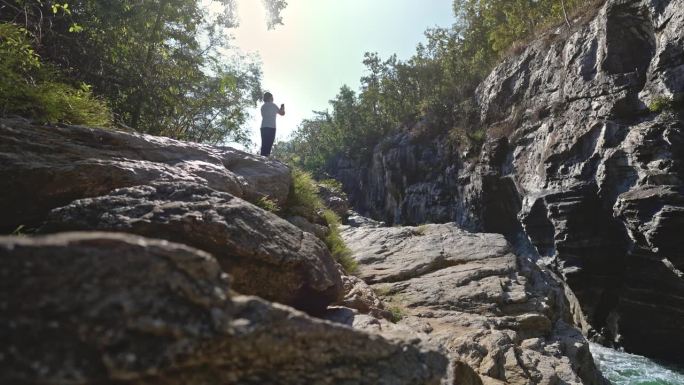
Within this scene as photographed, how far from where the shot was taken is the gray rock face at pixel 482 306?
5300 mm

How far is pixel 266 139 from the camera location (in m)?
12.4

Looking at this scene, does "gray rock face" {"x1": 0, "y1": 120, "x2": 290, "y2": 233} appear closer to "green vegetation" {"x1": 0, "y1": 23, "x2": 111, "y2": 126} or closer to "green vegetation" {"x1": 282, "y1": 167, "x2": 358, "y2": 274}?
"green vegetation" {"x1": 0, "y1": 23, "x2": 111, "y2": 126}

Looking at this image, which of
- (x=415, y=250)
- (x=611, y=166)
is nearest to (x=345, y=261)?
(x=415, y=250)

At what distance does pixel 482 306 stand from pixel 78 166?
657cm

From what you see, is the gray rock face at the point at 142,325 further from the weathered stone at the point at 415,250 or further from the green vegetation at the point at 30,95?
the weathered stone at the point at 415,250

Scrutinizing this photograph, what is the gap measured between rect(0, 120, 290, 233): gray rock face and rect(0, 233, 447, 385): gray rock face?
10.1 feet

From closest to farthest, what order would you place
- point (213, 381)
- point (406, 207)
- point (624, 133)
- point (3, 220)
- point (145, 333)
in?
point (145, 333)
point (213, 381)
point (3, 220)
point (624, 133)
point (406, 207)

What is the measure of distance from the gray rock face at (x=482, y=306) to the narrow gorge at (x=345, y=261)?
1.8 inches

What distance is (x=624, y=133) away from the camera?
1567cm

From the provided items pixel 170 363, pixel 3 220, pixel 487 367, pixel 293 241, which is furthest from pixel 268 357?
pixel 487 367

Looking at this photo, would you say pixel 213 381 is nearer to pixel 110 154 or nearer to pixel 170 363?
pixel 170 363

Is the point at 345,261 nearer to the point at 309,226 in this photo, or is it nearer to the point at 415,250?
the point at 309,226

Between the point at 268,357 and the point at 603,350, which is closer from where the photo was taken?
the point at 268,357

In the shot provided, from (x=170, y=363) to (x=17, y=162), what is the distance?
3.63 meters
